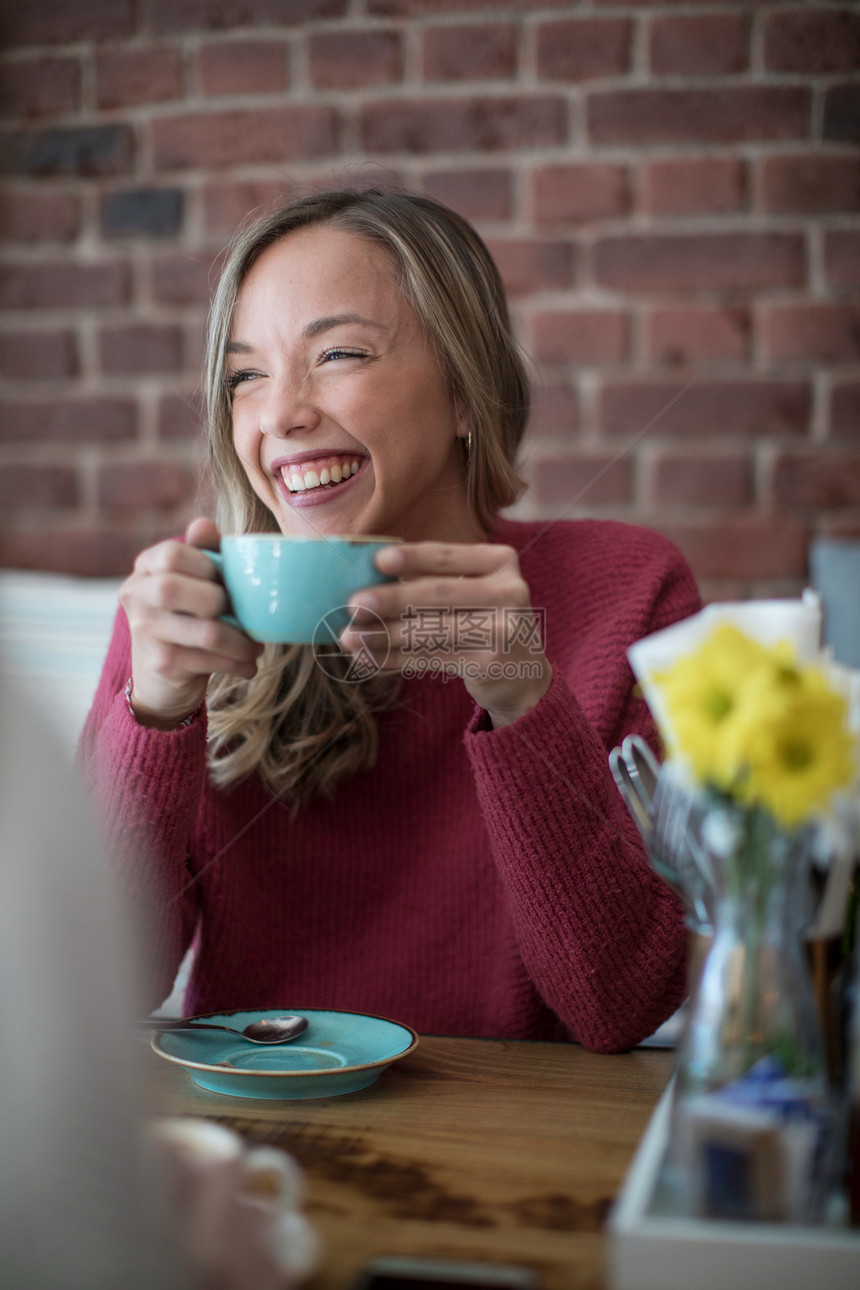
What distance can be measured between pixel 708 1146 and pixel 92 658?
4.41 ft

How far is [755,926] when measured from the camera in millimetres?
479

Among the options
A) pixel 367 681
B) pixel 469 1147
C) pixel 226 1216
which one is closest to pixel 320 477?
pixel 367 681

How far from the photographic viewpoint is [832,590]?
4.73 ft

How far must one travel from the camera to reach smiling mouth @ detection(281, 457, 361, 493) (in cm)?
110

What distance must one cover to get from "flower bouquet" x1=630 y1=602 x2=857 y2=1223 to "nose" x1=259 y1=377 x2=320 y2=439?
657 millimetres

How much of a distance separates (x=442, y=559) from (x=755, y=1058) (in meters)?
0.35

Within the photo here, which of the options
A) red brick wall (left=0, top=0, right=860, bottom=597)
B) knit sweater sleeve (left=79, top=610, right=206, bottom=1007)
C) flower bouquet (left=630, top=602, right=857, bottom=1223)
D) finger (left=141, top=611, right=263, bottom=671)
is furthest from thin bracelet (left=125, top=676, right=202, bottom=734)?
red brick wall (left=0, top=0, right=860, bottom=597)

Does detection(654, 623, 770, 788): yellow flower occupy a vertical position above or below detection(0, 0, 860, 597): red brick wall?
below

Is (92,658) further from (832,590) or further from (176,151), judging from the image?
(832,590)

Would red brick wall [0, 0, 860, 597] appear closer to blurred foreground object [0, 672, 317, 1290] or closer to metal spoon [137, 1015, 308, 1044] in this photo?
metal spoon [137, 1015, 308, 1044]

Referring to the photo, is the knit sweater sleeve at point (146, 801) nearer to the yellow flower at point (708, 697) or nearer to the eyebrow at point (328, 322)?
the eyebrow at point (328, 322)

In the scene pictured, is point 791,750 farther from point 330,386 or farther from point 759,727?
point 330,386

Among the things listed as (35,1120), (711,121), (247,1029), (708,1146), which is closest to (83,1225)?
(35,1120)

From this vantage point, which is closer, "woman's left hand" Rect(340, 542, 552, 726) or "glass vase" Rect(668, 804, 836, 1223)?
"glass vase" Rect(668, 804, 836, 1223)
